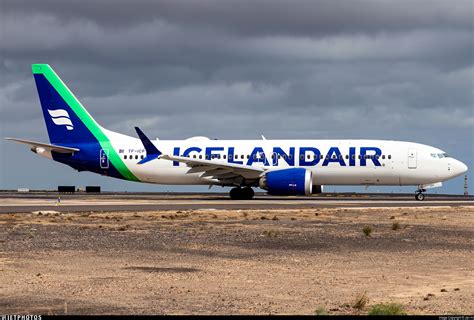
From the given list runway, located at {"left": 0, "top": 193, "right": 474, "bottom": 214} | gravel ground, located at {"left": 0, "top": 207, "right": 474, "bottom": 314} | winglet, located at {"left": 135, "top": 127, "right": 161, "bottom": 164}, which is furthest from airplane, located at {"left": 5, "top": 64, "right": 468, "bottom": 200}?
gravel ground, located at {"left": 0, "top": 207, "right": 474, "bottom": 314}

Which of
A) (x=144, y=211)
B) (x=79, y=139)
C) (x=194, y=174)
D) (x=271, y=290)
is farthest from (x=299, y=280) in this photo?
(x=79, y=139)

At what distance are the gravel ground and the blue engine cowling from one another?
15987 mm

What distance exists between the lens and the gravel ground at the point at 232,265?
526 inches

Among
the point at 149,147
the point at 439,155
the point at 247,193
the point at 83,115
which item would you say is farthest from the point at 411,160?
the point at 83,115

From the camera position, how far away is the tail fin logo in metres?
58.3

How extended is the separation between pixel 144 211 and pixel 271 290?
84.7ft

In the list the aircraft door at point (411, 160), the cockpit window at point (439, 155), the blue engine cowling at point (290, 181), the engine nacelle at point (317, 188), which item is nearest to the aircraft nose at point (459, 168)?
the cockpit window at point (439, 155)

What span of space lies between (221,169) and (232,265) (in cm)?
3359

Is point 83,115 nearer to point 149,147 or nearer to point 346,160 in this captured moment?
point 149,147

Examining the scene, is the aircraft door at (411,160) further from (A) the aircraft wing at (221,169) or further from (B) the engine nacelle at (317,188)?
(A) the aircraft wing at (221,169)

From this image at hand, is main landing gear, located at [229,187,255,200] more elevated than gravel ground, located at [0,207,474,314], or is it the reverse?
main landing gear, located at [229,187,255,200]

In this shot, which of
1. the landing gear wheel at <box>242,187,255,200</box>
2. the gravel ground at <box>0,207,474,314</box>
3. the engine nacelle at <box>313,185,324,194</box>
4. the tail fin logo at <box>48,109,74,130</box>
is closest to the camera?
the gravel ground at <box>0,207,474,314</box>

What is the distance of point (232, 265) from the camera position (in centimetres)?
1889

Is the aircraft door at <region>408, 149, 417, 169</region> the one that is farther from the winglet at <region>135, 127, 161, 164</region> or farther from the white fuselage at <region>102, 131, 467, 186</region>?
the winglet at <region>135, 127, 161, 164</region>
